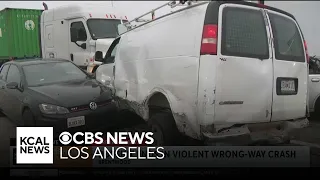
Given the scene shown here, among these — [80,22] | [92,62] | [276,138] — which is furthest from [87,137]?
[80,22]

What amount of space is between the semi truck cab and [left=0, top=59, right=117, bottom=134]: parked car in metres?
2.44

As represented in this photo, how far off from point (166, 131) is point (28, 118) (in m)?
2.20

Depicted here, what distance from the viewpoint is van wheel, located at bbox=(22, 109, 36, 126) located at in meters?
5.00

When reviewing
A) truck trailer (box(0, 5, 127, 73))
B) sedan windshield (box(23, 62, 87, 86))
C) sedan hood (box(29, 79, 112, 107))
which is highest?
truck trailer (box(0, 5, 127, 73))

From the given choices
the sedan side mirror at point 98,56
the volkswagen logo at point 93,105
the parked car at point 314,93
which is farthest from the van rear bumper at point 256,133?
the sedan side mirror at point 98,56

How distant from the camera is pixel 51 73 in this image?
6.13 m

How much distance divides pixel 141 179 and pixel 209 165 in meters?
0.81

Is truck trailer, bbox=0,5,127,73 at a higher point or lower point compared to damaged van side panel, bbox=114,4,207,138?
higher

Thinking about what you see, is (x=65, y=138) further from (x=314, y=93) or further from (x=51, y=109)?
(x=314, y=93)

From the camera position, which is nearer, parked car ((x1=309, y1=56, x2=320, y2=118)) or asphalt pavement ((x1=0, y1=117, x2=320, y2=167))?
asphalt pavement ((x1=0, y1=117, x2=320, y2=167))

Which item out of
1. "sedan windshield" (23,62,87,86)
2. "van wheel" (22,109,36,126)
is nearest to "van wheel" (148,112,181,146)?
"van wheel" (22,109,36,126)

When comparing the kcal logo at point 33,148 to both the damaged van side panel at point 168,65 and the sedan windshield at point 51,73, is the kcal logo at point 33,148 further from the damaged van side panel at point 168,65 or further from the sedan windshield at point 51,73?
the sedan windshield at point 51,73

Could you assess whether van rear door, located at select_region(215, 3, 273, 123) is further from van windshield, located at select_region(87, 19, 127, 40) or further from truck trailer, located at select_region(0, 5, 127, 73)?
van windshield, located at select_region(87, 19, 127, 40)

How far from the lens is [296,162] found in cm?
407
